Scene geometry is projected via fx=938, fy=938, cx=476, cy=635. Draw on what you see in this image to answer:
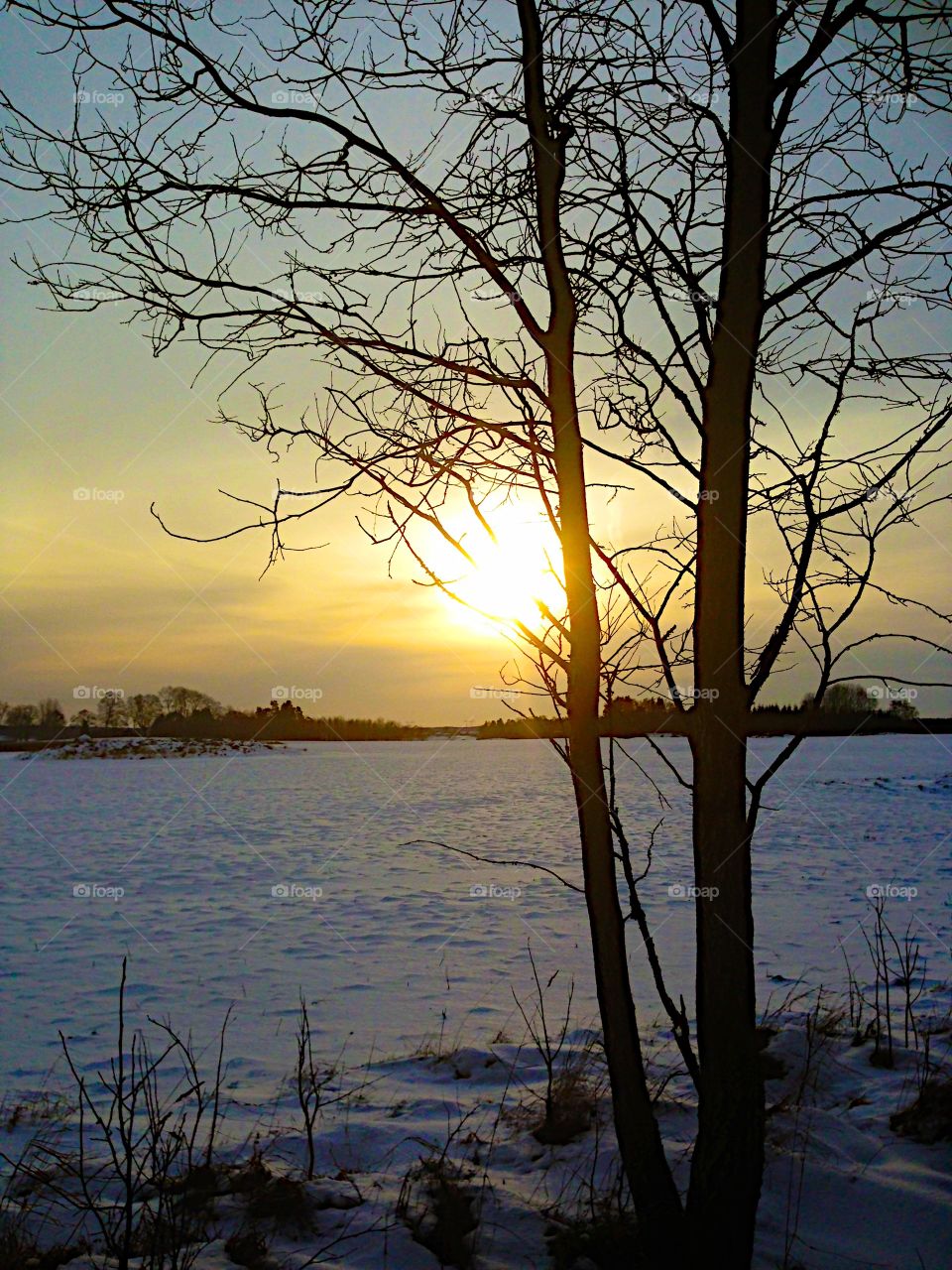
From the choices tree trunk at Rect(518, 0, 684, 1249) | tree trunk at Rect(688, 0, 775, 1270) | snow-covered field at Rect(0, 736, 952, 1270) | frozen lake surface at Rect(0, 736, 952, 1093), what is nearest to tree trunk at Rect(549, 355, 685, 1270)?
tree trunk at Rect(518, 0, 684, 1249)

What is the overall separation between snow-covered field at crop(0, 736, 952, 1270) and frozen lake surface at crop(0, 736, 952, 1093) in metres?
0.04

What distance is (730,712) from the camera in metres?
2.80

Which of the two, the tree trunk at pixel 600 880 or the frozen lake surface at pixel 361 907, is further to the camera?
the frozen lake surface at pixel 361 907

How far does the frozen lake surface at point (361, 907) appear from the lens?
6.21m

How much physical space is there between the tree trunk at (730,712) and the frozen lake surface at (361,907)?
2.93 m

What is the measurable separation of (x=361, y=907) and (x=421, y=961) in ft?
7.15

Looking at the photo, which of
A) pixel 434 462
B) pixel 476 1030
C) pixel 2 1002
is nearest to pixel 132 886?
pixel 2 1002

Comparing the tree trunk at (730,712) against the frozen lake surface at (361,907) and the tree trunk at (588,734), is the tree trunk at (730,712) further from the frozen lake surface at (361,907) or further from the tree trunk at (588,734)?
the frozen lake surface at (361,907)

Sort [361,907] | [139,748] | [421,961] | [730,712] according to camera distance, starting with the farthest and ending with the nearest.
Answer: [139,748] < [361,907] < [421,961] < [730,712]

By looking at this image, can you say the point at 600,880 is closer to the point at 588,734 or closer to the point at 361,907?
the point at 588,734

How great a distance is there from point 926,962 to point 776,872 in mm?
4571

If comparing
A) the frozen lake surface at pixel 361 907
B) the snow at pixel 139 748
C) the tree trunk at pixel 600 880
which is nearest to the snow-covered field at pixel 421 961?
the frozen lake surface at pixel 361 907

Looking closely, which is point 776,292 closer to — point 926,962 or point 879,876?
point 926,962

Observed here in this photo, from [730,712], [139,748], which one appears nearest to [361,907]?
[730,712]
